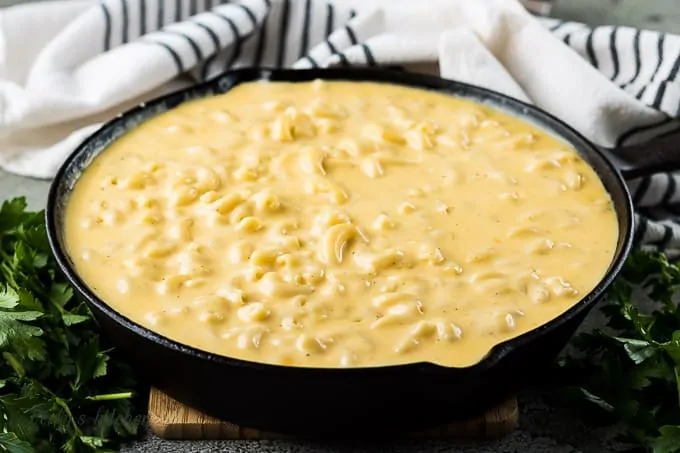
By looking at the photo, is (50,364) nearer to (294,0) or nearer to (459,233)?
(459,233)

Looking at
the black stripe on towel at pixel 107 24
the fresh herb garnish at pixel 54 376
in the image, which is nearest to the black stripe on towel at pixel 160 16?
the black stripe on towel at pixel 107 24

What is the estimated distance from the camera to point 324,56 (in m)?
2.86

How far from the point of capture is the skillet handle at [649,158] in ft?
7.65

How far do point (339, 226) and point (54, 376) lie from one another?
0.60m

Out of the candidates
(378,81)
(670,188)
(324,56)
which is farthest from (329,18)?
(670,188)

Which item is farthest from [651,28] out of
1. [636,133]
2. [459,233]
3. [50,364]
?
[50,364]

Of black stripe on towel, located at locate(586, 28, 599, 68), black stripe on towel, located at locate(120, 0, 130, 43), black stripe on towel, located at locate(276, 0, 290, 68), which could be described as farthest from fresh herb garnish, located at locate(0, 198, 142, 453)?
black stripe on towel, located at locate(586, 28, 599, 68)

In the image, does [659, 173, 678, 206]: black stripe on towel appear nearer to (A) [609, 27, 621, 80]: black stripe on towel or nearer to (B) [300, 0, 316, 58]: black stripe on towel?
(A) [609, 27, 621, 80]: black stripe on towel

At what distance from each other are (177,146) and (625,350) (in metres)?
1.04

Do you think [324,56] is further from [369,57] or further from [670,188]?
[670,188]

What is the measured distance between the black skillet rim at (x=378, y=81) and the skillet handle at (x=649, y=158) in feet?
0.27

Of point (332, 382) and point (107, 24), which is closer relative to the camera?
point (332, 382)

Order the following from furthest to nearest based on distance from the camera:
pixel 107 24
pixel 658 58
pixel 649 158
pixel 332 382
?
pixel 107 24
pixel 658 58
pixel 649 158
pixel 332 382

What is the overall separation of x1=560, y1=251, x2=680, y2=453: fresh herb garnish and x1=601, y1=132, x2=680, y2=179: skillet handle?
0.23 m
